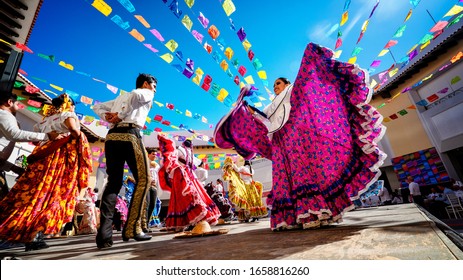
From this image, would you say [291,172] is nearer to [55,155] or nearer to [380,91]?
[55,155]

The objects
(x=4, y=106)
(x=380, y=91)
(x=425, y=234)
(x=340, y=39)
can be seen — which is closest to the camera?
(x=425, y=234)

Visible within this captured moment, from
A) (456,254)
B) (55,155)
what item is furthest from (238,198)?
(456,254)

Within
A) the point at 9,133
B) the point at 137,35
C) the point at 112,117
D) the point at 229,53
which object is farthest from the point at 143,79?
the point at 229,53

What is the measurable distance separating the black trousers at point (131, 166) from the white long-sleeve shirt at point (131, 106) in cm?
11

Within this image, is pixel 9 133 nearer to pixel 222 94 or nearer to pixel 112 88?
pixel 112 88

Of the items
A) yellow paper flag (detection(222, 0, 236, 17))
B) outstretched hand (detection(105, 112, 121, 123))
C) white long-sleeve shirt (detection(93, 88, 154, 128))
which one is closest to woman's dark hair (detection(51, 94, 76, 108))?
white long-sleeve shirt (detection(93, 88, 154, 128))

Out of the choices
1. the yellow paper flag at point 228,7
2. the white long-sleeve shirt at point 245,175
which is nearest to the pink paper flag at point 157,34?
the yellow paper flag at point 228,7

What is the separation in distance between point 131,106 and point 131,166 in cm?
60

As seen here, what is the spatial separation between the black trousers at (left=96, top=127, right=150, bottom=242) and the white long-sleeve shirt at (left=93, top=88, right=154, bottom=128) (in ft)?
0.37

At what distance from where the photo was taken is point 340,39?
14.1 feet

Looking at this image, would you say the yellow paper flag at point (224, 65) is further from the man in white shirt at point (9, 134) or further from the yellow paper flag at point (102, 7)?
the man in white shirt at point (9, 134)

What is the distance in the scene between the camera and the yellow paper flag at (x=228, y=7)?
11.7 feet
